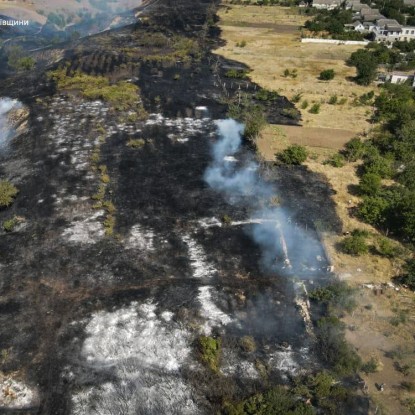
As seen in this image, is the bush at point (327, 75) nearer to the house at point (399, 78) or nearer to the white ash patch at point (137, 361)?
the house at point (399, 78)

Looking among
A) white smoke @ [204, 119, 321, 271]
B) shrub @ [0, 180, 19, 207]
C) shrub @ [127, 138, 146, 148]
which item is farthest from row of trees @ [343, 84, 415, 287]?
shrub @ [0, 180, 19, 207]

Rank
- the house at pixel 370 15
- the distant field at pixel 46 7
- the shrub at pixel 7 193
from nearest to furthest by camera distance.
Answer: the shrub at pixel 7 193 < the house at pixel 370 15 < the distant field at pixel 46 7

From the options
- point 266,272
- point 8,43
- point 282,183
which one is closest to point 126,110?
point 282,183

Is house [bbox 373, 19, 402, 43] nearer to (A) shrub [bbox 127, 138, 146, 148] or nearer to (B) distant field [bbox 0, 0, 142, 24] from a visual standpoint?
(A) shrub [bbox 127, 138, 146, 148]

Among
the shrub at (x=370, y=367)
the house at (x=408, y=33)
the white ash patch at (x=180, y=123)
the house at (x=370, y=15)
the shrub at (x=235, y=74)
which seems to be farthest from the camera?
the house at (x=370, y=15)

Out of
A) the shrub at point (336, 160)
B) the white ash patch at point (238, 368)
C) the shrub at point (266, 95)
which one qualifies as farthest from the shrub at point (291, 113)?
the white ash patch at point (238, 368)

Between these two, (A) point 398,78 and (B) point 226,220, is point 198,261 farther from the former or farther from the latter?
(A) point 398,78

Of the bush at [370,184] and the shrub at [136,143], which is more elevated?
the bush at [370,184]

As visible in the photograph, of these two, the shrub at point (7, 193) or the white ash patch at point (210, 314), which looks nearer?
the white ash patch at point (210, 314)
